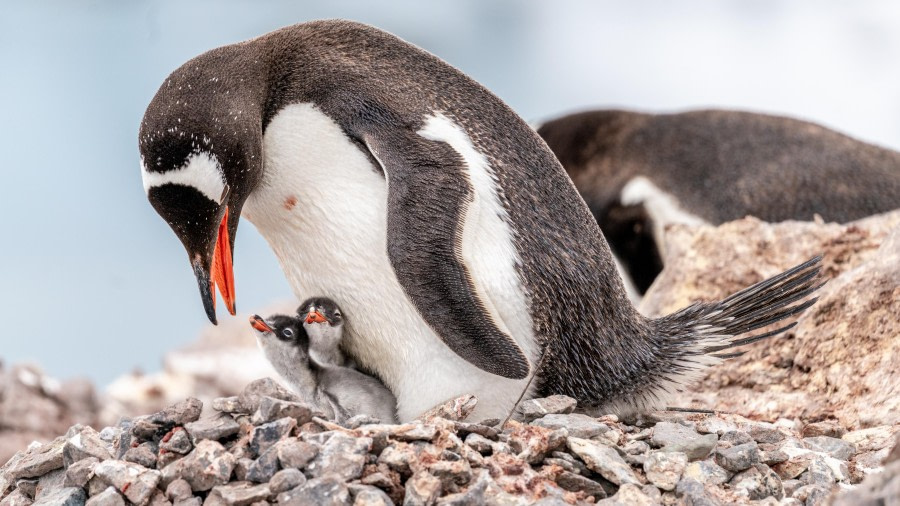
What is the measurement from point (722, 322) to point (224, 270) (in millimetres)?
1769

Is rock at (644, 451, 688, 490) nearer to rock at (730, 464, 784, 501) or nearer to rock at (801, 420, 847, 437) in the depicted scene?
rock at (730, 464, 784, 501)

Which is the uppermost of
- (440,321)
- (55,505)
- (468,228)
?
(468,228)

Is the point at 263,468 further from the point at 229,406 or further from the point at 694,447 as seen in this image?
the point at 694,447

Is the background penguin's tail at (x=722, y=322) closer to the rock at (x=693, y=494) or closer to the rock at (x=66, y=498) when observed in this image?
the rock at (x=693, y=494)

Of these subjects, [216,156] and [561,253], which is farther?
[561,253]

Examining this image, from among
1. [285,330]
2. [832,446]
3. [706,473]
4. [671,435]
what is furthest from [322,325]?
[832,446]

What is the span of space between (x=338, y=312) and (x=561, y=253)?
0.78 metres

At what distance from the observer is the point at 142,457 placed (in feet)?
9.48

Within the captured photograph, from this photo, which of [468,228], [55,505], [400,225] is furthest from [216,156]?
[55,505]

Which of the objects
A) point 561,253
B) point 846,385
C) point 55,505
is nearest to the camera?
point 55,505

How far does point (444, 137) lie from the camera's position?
3.35 meters

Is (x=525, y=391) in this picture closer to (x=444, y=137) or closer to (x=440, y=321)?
(x=440, y=321)

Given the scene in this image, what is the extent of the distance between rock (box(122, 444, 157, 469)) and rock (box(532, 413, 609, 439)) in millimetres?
1104

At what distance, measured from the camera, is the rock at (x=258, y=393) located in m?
3.00
